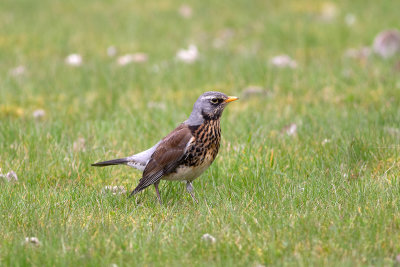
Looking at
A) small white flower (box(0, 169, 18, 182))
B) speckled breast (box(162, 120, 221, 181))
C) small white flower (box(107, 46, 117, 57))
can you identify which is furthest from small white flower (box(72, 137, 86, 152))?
small white flower (box(107, 46, 117, 57))

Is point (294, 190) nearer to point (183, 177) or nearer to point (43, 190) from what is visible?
point (183, 177)

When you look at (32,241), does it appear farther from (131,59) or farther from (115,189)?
(131,59)

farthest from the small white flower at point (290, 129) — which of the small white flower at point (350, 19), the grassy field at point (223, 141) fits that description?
the small white flower at point (350, 19)

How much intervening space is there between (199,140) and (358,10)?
9288mm

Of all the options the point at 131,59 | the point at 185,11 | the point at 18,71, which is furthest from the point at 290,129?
the point at 185,11

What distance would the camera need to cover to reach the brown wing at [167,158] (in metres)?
5.39

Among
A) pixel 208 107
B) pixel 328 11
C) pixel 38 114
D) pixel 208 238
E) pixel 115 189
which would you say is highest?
pixel 328 11

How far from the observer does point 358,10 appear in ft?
44.2

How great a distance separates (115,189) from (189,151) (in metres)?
0.86

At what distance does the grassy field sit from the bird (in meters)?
0.23

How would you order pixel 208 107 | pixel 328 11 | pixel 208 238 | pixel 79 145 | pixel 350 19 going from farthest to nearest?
pixel 328 11 < pixel 350 19 < pixel 79 145 < pixel 208 107 < pixel 208 238

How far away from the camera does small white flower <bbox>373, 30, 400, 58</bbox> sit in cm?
1001

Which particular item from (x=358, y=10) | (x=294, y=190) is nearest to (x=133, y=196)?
(x=294, y=190)

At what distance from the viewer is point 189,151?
540 cm
